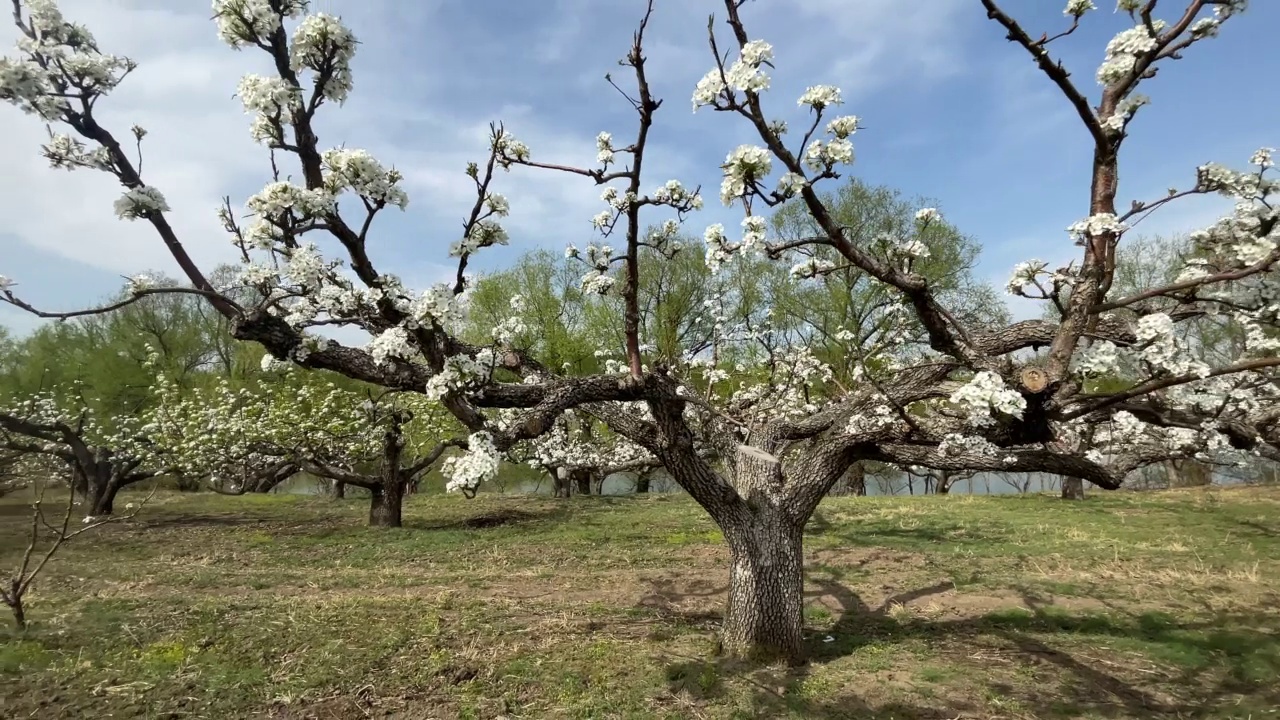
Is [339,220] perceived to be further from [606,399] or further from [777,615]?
[777,615]

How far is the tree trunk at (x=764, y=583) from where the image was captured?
20.4 ft

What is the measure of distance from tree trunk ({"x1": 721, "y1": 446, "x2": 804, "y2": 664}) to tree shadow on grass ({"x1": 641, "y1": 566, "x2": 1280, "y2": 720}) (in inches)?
8.3

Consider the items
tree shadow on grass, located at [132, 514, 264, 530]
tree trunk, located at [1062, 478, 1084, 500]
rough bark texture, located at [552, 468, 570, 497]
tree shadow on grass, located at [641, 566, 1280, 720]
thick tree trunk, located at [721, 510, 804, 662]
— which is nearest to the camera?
tree shadow on grass, located at [641, 566, 1280, 720]

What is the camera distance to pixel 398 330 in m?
4.79

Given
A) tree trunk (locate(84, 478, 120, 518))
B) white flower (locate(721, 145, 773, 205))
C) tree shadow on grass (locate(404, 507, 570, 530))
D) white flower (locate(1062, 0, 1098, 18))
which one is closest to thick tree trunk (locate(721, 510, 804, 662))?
white flower (locate(721, 145, 773, 205))

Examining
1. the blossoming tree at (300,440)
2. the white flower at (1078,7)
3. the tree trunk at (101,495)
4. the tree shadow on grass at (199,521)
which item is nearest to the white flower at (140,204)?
the white flower at (1078,7)

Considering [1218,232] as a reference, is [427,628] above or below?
below

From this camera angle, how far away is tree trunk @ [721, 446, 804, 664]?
6203mm

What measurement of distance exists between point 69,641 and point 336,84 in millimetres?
5655

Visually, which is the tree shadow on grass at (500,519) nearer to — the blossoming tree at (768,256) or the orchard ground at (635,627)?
the orchard ground at (635,627)

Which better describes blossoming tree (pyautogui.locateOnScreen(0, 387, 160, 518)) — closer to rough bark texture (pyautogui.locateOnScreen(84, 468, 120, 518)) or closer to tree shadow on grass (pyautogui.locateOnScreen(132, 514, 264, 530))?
rough bark texture (pyautogui.locateOnScreen(84, 468, 120, 518))

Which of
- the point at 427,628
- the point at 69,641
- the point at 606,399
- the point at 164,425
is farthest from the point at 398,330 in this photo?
the point at 164,425

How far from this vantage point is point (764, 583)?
623cm

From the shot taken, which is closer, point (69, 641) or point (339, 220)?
point (339, 220)
